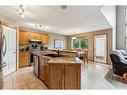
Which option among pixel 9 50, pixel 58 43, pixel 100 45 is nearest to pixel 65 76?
pixel 9 50

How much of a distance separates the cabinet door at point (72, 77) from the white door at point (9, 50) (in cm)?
306

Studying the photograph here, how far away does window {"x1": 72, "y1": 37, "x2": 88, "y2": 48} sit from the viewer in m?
9.80

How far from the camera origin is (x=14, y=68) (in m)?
5.78

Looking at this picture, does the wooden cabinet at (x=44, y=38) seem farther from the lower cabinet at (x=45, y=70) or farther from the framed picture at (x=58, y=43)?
the lower cabinet at (x=45, y=70)

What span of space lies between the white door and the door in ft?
17.6

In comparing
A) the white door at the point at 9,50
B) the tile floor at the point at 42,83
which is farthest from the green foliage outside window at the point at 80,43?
the white door at the point at 9,50

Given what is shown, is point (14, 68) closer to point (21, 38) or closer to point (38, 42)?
point (21, 38)

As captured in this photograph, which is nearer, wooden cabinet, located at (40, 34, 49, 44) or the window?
wooden cabinet, located at (40, 34, 49, 44)

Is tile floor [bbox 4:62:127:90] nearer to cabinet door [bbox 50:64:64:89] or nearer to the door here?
cabinet door [bbox 50:64:64:89]

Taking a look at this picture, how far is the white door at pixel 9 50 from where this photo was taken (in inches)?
194

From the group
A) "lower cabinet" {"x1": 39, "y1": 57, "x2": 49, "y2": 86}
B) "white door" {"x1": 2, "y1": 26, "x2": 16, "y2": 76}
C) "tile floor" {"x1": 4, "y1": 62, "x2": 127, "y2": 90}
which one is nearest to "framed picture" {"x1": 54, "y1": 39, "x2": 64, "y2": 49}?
"white door" {"x1": 2, "y1": 26, "x2": 16, "y2": 76}

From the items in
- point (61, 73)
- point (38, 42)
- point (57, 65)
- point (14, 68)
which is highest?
point (38, 42)
